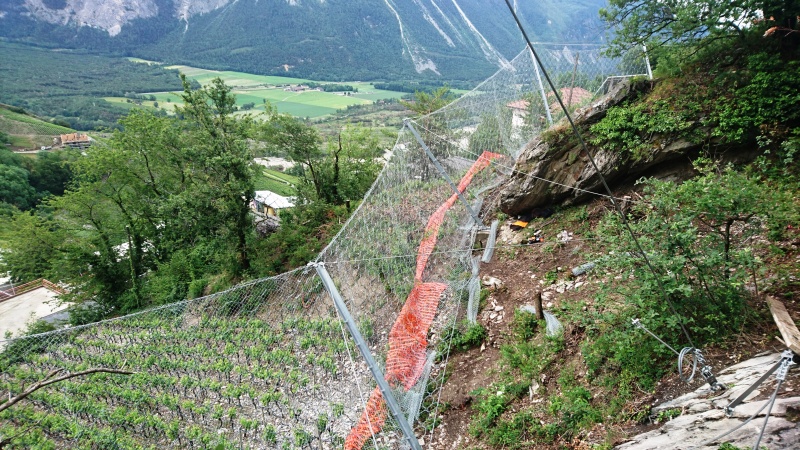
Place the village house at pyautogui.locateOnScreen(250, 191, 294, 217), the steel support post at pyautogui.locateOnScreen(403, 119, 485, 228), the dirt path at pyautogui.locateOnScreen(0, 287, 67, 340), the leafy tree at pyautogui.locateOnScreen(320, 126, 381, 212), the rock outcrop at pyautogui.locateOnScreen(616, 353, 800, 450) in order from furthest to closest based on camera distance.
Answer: the village house at pyautogui.locateOnScreen(250, 191, 294, 217) → the dirt path at pyautogui.locateOnScreen(0, 287, 67, 340) → the leafy tree at pyautogui.locateOnScreen(320, 126, 381, 212) → the steel support post at pyautogui.locateOnScreen(403, 119, 485, 228) → the rock outcrop at pyautogui.locateOnScreen(616, 353, 800, 450)

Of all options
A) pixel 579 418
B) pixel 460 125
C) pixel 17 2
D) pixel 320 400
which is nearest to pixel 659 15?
pixel 460 125

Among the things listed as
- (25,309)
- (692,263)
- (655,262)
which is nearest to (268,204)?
(25,309)

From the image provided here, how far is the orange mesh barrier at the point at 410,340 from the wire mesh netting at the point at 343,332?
0.02 metres

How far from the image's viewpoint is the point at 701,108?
5199 millimetres

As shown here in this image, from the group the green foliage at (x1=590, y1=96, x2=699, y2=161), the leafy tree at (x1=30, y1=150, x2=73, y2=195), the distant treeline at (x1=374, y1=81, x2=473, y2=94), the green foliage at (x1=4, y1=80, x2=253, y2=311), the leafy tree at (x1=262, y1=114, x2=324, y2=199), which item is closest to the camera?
the green foliage at (x1=590, y1=96, x2=699, y2=161)

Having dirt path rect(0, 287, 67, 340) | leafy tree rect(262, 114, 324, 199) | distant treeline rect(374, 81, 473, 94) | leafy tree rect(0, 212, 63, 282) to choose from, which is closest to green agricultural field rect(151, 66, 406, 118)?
distant treeline rect(374, 81, 473, 94)

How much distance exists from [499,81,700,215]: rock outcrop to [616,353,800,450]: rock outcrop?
11.7ft

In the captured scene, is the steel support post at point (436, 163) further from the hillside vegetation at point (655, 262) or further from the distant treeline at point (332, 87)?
the distant treeline at point (332, 87)

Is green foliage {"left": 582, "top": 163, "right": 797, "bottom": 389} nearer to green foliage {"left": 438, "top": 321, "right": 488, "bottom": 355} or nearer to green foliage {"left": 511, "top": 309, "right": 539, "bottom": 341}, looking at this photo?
green foliage {"left": 511, "top": 309, "right": 539, "bottom": 341}

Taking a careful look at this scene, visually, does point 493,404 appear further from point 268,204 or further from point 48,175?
point 48,175

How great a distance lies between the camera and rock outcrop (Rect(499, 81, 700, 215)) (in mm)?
5656

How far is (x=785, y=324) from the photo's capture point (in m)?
2.80

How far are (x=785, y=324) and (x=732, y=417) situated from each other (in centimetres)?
96

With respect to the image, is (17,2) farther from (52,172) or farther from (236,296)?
(236,296)
